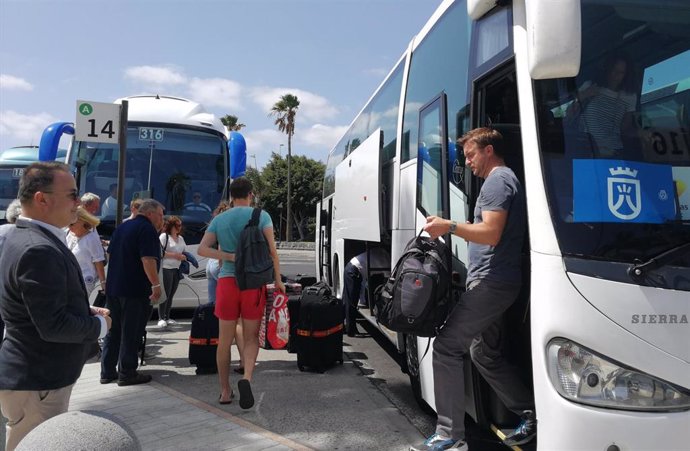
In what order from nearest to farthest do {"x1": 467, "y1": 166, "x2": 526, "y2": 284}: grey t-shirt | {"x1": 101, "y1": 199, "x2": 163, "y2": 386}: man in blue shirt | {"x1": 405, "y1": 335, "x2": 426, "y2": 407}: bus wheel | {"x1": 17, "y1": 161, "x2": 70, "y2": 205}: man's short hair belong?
{"x1": 17, "y1": 161, "x2": 70, "y2": 205}: man's short hair
{"x1": 467, "y1": 166, "x2": 526, "y2": 284}: grey t-shirt
{"x1": 405, "y1": 335, "x2": 426, "y2": 407}: bus wheel
{"x1": 101, "y1": 199, "x2": 163, "y2": 386}: man in blue shirt

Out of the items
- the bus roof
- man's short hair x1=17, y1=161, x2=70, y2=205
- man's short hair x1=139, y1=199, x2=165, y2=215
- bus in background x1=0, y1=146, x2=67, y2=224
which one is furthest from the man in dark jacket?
bus in background x1=0, y1=146, x2=67, y2=224

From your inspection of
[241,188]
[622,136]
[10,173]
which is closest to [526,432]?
[622,136]

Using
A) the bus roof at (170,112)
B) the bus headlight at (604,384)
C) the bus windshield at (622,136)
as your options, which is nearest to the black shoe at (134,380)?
the bus headlight at (604,384)

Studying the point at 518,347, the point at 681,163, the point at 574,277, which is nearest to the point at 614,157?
the point at 681,163

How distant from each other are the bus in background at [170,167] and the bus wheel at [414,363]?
5811 mm

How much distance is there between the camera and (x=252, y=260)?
484cm

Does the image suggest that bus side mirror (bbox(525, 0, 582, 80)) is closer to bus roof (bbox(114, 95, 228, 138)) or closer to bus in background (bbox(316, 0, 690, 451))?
bus in background (bbox(316, 0, 690, 451))

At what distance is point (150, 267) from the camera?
559 cm

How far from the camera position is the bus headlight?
2391mm

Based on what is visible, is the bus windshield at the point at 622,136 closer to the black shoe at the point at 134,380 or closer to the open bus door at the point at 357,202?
the open bus door at the point at 357,202

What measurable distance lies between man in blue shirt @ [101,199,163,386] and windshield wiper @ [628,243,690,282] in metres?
4.56

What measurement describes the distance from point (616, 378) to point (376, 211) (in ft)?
13.9

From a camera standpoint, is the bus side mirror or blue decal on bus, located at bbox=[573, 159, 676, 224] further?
blue decal on bus, located at bbox=[573, 159, 676, 224]

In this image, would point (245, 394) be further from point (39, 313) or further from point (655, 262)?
point (655, 262)
